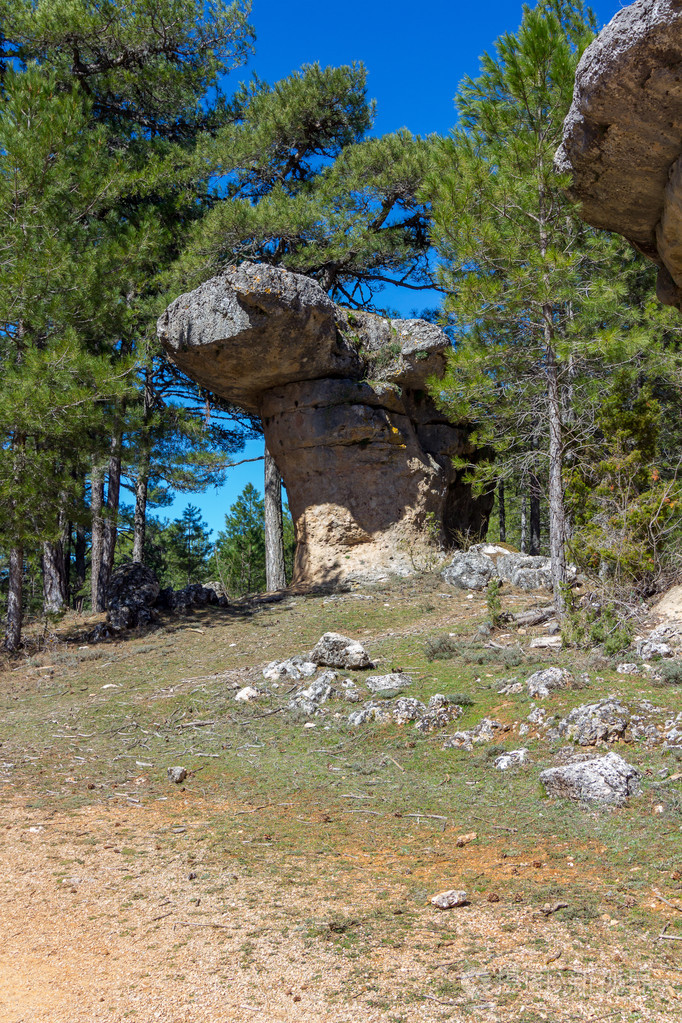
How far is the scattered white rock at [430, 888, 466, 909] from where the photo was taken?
358cm

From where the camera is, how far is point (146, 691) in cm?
891

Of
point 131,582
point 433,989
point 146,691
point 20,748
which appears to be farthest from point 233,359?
point 433,989

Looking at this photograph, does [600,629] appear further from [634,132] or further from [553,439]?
[634,132]

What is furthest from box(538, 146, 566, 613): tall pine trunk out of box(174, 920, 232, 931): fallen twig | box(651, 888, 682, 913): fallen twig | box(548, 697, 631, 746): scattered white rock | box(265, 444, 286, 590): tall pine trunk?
box(265, 444, 286, 590): tall pine trunk

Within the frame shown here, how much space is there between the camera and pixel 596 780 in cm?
482

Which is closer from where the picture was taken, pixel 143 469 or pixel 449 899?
pixel 449 899

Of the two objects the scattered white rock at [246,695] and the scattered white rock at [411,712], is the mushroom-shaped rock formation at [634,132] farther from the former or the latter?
the scattered white rock at [246,695]

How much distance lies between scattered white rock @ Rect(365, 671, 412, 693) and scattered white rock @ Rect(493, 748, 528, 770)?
6.17 ft

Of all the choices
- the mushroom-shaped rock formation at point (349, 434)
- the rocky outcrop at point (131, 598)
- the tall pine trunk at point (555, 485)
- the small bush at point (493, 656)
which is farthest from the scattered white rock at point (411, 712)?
the mushroom-shaped rock formation at point (349, 434)

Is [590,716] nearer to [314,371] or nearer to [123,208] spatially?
[314,371]

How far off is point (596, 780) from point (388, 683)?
9.76 feet

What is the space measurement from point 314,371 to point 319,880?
37.7 feet

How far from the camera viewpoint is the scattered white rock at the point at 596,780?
15.5 feet

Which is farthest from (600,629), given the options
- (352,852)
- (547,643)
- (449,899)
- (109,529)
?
(109,529)
